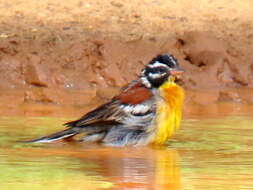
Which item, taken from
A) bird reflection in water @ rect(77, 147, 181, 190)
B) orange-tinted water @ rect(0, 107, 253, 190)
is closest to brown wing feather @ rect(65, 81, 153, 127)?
orange-tinted water @ rect(0, 107, 253, 190)

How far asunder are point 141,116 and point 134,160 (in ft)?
4.03

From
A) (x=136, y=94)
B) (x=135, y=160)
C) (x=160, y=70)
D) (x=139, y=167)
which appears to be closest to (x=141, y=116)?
(x=136, y=94)

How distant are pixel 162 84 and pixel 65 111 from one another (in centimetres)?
193

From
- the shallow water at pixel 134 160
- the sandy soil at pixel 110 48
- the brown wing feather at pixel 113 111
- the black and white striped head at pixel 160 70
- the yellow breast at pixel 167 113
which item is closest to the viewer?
the shallow water at pixel 134 160

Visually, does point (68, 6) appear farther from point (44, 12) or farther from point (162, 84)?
point (162, 84)

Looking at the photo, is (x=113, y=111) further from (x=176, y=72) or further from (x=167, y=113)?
(x=176, y=72)

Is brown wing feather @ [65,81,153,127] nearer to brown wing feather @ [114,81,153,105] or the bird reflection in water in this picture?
brown wing feather @ [114,81,153,105]

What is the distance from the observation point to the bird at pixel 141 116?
1030 centimetres

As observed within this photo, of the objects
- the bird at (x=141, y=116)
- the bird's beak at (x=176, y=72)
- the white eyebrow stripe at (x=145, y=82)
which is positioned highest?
the bird's beak at (x=176, y=72)

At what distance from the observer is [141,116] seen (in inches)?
408

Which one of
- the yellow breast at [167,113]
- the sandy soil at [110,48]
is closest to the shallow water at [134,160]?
the yellow breast at [167,113]

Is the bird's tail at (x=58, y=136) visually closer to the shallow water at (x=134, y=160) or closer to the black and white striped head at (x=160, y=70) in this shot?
the shallow water at (x=134, y=160)

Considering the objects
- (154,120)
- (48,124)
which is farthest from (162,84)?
(48,124)

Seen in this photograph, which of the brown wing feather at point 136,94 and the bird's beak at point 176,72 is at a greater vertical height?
the bird's beak at point 176,72
